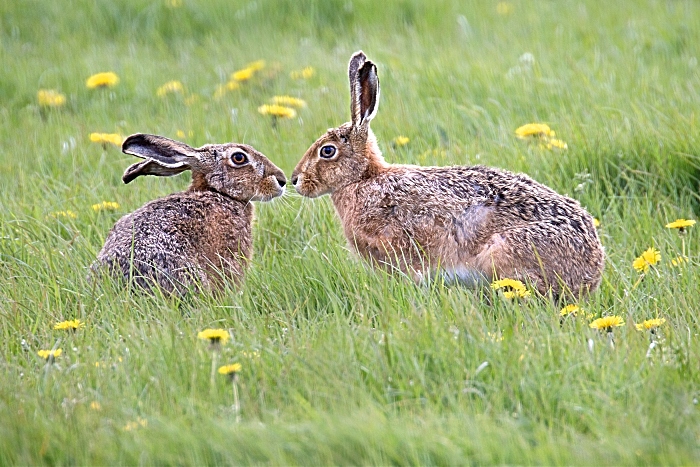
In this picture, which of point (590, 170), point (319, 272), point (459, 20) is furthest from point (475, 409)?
point (459, 20)

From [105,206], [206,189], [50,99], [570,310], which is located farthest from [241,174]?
[50,99]

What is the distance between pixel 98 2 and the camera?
1140cm

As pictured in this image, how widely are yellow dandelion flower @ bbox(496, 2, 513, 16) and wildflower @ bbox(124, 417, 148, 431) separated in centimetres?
818

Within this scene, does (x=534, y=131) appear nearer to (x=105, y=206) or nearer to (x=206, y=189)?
(x=206, y=189)

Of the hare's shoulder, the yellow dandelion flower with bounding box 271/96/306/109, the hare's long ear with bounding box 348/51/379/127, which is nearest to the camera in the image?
the hare's shoulder

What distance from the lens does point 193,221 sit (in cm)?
589

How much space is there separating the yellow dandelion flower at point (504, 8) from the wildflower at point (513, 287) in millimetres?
6596

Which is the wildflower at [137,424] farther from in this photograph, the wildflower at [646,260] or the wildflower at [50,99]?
the wildflower at [50,99]

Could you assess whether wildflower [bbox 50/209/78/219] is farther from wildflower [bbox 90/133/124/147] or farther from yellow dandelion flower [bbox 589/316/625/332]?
yellow dandelion flower [bbox 589/316/625/332]

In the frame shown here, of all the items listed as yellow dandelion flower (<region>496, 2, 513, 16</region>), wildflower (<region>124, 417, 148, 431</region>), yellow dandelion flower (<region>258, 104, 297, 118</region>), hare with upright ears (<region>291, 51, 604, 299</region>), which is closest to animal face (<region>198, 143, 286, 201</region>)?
hare with upright ears (<region>291, 51, 604, 299</region>)

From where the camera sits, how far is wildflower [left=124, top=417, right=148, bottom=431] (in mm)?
3689

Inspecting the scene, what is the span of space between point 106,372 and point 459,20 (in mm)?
7234

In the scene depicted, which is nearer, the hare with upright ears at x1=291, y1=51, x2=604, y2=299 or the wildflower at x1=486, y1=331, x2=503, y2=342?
the wildflower at x1=486, y1=331, x2=503, y2=342

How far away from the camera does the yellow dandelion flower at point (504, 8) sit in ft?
35.9
